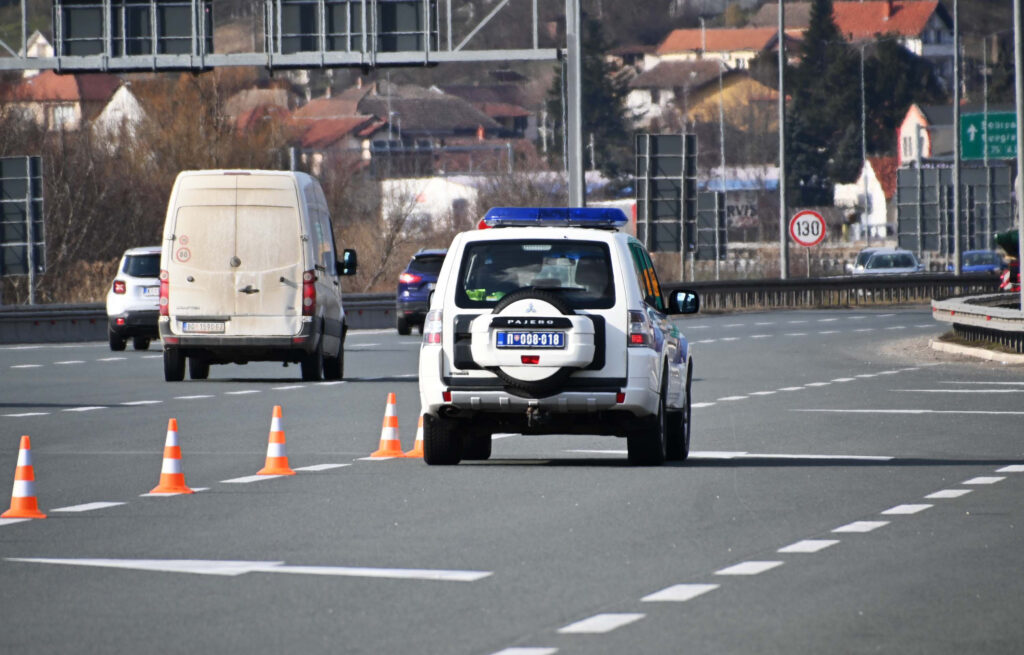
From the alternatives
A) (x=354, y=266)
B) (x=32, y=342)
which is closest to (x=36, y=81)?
(x=32, y=342)

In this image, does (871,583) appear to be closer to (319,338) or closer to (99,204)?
(319,338)

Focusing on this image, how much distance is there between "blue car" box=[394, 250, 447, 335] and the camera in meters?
42.7

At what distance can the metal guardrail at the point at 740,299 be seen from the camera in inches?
1718

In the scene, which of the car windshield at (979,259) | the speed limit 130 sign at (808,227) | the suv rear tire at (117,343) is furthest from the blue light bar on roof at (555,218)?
the car windshield at (979,259)

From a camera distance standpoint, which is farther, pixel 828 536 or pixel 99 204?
pixel 99 204

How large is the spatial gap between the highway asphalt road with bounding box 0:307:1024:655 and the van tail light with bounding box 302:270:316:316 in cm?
422

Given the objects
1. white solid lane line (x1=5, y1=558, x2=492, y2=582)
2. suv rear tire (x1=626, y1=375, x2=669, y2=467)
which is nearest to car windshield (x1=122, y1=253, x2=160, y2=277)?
suv rear tire (x1=626, y1=375, x2=669, y2=467)

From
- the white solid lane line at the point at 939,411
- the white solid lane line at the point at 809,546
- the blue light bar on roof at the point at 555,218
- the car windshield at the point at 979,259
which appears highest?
the blue light bar on roof at the point at 555,218

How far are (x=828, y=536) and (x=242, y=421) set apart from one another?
33.7 ft

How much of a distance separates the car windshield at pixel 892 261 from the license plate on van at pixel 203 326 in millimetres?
42997

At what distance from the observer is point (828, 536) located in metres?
11.6

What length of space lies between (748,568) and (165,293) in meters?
17.6

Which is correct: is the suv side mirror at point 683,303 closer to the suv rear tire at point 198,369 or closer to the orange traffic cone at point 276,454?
the orange traffic cone at point 276,454

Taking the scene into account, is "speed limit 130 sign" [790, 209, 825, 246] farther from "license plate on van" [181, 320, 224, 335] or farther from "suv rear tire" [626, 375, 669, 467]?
"suv rear tire" [626, 375, 669, 467]
